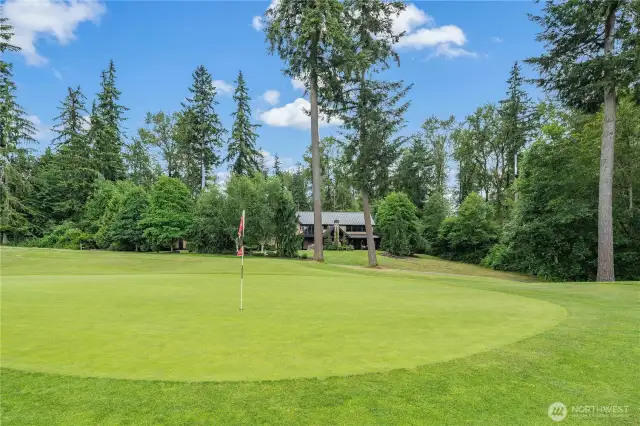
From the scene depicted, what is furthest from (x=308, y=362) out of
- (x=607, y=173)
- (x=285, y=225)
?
(x=285, y=225)

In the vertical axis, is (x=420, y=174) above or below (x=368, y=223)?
above

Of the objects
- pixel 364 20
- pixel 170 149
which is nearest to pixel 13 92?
pixel 170 149

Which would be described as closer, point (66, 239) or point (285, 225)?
point (285, 225)

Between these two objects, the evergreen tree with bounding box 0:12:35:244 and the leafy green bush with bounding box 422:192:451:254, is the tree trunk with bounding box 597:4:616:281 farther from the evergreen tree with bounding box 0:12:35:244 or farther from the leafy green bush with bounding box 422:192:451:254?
the evergreen tree with bounding box 0:12:35:244

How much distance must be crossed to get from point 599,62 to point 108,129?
5088 centimetres

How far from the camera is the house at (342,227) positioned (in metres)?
55.5

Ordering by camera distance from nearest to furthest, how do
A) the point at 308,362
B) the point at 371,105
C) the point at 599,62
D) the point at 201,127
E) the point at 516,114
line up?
the point at 308,362 < the point at 599,62 < the point at 371,105 < the point at 516,114 < the point at 201,127

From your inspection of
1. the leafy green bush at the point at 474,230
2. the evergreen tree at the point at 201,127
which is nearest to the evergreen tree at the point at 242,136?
the evergreen tree at the point at 201,127

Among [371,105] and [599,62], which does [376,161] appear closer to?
[371,105]

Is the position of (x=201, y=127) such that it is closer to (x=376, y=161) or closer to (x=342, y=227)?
(x=342, y=227)

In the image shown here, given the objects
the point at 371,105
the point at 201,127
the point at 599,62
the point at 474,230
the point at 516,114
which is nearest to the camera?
the point at 599,62

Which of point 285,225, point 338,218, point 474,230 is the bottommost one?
point 474,230

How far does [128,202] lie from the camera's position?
38.0m

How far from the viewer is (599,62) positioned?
18156mm
